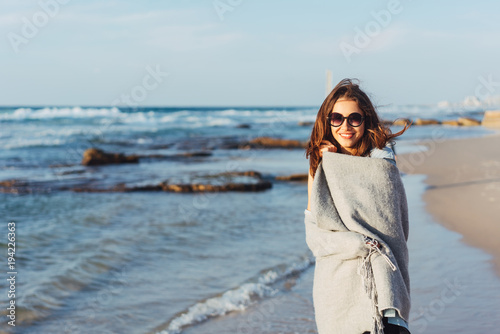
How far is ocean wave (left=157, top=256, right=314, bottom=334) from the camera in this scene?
15.3ft

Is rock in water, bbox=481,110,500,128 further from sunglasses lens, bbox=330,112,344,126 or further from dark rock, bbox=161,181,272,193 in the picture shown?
sunglasses lens, bbox=330,112,344,126

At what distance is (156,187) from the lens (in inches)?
484

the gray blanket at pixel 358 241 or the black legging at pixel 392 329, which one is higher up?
the gray blanket at pixel 358 241

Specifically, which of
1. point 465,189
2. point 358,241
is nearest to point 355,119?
point 358,241

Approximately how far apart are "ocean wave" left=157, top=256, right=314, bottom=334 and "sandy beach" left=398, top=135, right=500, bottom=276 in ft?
7.46

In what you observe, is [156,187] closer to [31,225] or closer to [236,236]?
[31,225]

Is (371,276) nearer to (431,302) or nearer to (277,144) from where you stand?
(431,302)

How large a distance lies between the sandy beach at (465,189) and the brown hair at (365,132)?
3663mm

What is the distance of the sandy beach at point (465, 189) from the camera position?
693cm

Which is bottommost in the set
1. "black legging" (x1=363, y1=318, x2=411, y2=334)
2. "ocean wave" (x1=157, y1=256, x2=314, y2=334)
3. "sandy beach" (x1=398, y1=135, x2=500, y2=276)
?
"ocean wave" (x1=157, y1=256, x2=314, y2=334)

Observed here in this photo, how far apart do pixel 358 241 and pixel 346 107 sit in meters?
0.66

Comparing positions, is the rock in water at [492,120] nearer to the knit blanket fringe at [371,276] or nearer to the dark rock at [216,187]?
the dark rock at [216,187]

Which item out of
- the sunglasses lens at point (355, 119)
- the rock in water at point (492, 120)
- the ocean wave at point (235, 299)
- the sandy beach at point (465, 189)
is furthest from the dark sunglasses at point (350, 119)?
the rock in water at point (492, 120)

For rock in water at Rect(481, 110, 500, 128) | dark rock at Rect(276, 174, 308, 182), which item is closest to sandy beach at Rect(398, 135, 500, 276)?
dark rock at Rect(276, 174, 308, 182)
